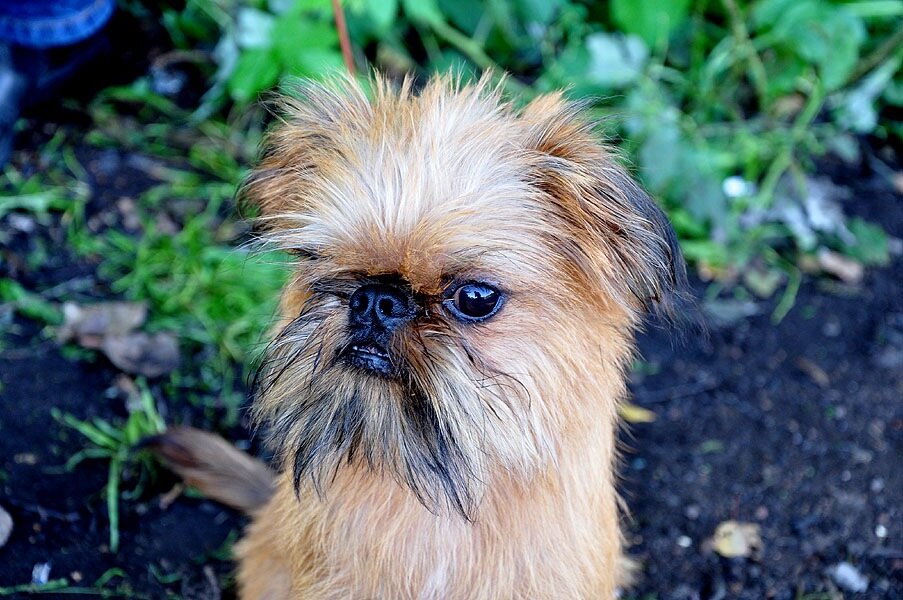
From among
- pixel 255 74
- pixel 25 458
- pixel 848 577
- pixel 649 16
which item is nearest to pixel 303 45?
pixel 255 74

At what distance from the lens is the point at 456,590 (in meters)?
2.20

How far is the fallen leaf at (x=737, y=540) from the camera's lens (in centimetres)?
310

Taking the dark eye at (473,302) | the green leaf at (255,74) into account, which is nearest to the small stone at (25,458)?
the green leaf at (255,74)

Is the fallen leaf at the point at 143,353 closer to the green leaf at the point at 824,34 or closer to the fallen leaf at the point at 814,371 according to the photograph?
the fallen leaf at the point at 814,371

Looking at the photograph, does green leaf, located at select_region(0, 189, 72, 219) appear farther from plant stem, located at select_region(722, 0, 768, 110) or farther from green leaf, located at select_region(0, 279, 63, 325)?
plant stem, located at select_region(722, 0, 768, 110)

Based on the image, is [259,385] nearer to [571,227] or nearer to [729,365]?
[571,227]

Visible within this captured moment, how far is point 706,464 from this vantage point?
3.39m

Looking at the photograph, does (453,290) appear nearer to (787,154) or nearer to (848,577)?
(848,577)

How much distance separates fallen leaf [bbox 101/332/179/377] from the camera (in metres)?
3.42

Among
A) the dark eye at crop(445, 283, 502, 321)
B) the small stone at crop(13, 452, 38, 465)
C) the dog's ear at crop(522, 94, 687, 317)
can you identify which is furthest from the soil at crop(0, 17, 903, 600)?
the dark eye at crop(445, 283, 502, 321)

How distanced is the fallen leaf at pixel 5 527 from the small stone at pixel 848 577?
2.58 metres

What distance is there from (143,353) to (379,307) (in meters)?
1.87

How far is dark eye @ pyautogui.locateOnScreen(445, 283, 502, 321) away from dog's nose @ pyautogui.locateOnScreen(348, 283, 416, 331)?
0.10 m

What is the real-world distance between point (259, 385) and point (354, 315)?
0.39 m
